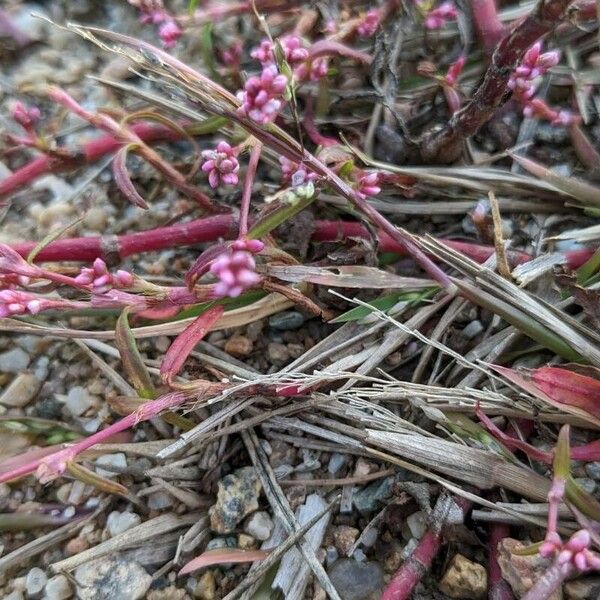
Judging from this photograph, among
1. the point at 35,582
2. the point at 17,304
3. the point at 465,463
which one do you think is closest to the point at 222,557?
the point at 35,582

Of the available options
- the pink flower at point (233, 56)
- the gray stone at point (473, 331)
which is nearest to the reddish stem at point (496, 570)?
the gray stone at point (473, 331)

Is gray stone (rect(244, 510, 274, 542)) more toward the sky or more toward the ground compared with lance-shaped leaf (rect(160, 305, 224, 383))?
more toward the ground

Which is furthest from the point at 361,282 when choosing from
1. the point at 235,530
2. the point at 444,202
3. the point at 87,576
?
the point at 87,576

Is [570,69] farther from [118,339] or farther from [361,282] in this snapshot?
[118,339]

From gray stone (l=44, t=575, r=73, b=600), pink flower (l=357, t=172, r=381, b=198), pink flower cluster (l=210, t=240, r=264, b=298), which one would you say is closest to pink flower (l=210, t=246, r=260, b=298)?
pink flower cluster (l=210, t=240, r=264, b=298)

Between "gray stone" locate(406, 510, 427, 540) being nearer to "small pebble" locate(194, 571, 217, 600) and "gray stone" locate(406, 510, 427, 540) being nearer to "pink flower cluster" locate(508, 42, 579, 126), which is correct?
"small pebble" locate(194, 571, 217, 600)

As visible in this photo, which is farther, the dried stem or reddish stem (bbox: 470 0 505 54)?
reddish stem (bbox: 470 0 505 54)
